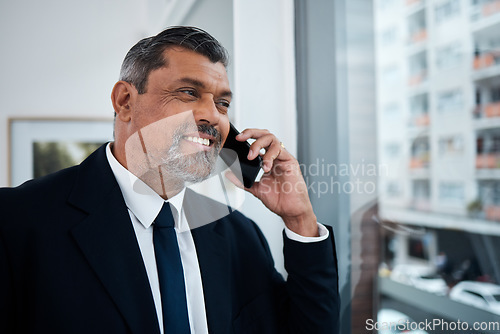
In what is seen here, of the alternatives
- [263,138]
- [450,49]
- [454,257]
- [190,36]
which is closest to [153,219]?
[263,138]

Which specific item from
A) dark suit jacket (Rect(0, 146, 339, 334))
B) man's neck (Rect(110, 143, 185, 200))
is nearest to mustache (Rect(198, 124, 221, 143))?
man's neck (Rect(110, 143, 185, 200))

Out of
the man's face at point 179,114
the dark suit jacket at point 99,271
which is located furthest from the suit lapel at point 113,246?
the man's face at point 179,114

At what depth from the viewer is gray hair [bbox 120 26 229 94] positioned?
3.01 feet

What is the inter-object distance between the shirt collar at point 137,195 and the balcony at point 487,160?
2.46 ft

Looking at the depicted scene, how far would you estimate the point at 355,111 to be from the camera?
1.14 m

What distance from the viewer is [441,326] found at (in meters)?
0.94

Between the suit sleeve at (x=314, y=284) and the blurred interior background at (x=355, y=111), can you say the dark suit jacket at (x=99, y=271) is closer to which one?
the suit sleeve at (x=314, y=284)

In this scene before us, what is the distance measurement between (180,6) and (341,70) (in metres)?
0.56

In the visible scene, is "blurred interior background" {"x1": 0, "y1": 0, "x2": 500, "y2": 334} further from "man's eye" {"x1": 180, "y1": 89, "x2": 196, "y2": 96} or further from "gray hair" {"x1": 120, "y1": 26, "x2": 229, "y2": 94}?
"man's eye" {"x1": 180, "y1": 89, "x2": 196, "y2": 96}

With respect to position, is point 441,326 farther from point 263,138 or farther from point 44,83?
point 44,83

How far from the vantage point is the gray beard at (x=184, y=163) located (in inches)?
36.3

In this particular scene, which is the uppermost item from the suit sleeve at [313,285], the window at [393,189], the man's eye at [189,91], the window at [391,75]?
the window at [391,75]

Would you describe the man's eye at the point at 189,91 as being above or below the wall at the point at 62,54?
below

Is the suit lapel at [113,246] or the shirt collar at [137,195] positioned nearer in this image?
the suit lapel at [113,246]
